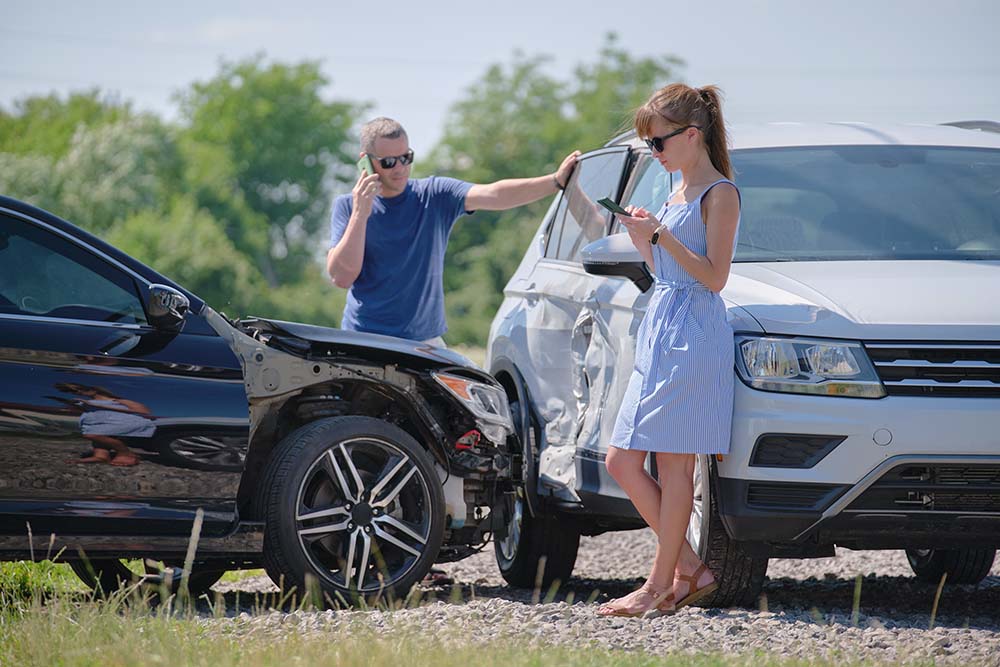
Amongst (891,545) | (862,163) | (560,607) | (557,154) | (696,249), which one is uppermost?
(557,154)

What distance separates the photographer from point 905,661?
4.31 metres

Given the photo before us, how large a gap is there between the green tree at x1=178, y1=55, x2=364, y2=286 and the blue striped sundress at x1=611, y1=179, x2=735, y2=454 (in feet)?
256

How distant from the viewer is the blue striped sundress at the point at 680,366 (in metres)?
5.09

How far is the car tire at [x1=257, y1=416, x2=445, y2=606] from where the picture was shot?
5.66 meters

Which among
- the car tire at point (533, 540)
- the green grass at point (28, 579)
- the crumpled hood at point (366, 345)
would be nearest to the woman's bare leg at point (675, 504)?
the crumpled hood at point (366, 345)

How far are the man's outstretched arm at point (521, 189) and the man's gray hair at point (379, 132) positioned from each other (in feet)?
1.63

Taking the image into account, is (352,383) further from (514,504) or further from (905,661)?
(905,661)

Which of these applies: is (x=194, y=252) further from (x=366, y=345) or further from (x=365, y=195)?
(x=366, y=345)

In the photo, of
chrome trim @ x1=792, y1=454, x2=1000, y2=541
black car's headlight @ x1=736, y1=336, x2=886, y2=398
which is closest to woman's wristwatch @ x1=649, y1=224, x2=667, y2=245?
black car's headlight @ x1=736, y1=336, x2=886, y2=398

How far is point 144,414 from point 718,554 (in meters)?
2.27

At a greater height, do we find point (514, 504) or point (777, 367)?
point (777, 367)

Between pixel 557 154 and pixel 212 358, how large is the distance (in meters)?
77.0

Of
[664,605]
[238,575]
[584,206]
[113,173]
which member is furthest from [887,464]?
[113,173]

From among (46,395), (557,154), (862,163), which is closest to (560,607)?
(46,395)
